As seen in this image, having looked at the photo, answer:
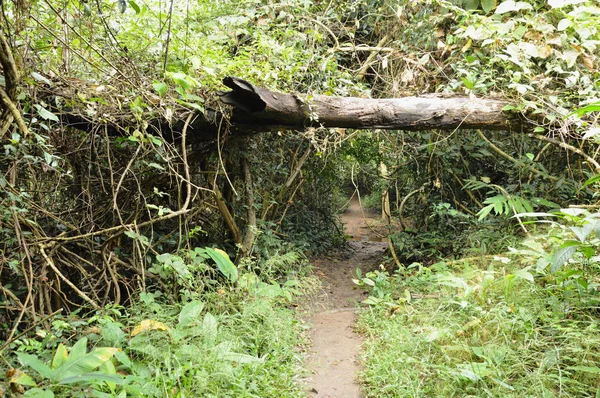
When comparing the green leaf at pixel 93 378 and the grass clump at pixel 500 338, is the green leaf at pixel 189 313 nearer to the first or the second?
the green leaf at pixel 93 378

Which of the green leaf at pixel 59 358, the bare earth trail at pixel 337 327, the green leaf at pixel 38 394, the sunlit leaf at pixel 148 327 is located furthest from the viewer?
the bare earth trail at pixel 337 327

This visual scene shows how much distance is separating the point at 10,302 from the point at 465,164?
5290 millimetres

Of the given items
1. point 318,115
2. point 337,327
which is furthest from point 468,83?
point 337,327

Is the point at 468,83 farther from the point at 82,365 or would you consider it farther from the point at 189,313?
the point at 82,365

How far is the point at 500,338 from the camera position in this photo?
9.87 feet

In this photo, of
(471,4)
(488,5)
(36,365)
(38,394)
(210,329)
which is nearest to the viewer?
(38,394)

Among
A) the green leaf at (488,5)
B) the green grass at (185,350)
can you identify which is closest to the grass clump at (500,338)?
the green grass at (185,350)

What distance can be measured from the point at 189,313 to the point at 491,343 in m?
2.19

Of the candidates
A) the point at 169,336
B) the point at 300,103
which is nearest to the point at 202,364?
the point at 169,336

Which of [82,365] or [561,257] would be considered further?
[561,257]

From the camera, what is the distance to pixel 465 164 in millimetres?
5824

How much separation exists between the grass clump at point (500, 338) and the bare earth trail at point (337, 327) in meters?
0.17

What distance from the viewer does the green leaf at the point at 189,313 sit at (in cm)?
308

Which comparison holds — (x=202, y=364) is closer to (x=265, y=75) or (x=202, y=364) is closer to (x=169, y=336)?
(x=169, y=336)
